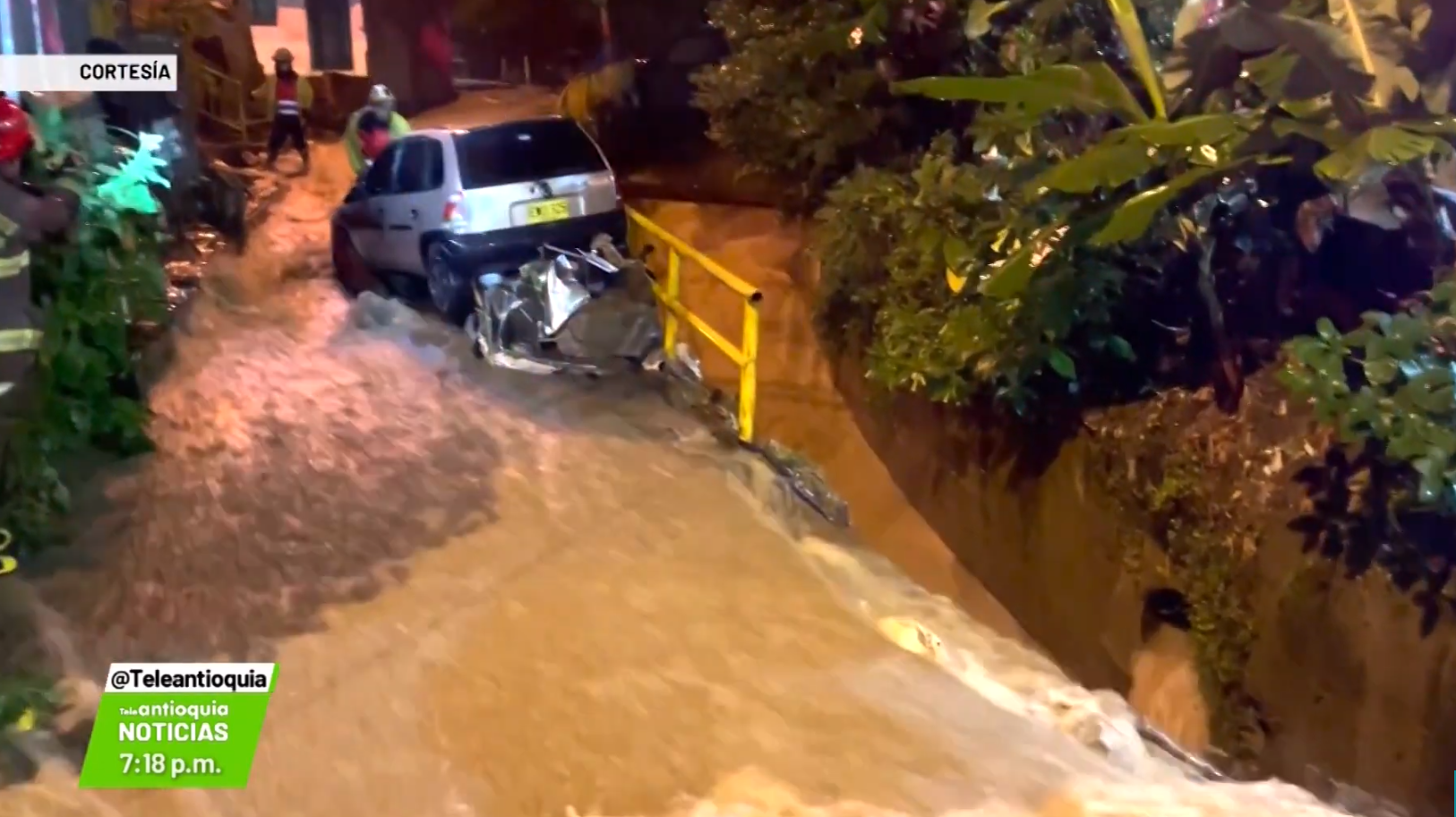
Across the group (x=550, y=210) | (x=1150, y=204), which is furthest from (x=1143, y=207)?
(x=550, y=210)

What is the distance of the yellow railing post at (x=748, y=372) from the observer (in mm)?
2756

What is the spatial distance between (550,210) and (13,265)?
4.36 ft

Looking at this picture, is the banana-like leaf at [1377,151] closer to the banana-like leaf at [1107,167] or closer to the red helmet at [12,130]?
the banana-like leaf at [1107,167]

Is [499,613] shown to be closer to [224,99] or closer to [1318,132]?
[224,99]

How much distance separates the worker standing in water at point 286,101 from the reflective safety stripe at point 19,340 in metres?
0.73

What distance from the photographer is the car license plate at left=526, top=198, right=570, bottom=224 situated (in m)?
2.94

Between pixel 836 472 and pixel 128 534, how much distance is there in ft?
5.48

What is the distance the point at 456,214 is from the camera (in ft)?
9.73

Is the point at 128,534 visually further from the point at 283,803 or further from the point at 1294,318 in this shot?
the point at 1294,318

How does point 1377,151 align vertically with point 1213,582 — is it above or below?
above

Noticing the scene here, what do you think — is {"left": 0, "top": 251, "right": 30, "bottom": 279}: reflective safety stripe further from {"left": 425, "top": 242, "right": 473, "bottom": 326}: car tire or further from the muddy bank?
the muddy bank

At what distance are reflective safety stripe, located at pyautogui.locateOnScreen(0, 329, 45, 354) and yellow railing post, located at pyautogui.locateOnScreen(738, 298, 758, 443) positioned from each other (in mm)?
1422

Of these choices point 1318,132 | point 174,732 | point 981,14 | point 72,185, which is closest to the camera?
point 174,732

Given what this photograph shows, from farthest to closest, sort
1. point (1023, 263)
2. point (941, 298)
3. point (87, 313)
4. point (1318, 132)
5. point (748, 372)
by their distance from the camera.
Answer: point (941, 298)
point (748, 372)
point (1023, 263)
point (87, 313)
point (1318, 132)
